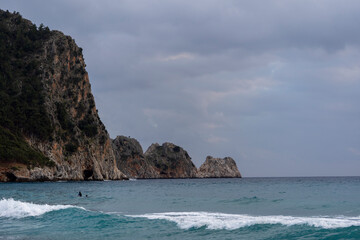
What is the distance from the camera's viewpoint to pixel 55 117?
122 meters

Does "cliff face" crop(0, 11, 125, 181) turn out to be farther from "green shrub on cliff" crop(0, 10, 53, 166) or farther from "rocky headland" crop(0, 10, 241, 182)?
"green shrub on cliff" crop(0, 10, 53, 166)

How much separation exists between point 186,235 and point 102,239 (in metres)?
3.97

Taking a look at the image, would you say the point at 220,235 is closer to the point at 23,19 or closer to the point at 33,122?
the point at 33,122

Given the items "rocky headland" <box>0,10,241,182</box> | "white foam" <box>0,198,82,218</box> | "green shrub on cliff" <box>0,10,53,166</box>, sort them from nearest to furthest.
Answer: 1. "white foam" <box>0,198,82,218</box>
2. "green shrub on cliff" <box>0,10,53,166</box>
3. "rocky headland" <box>0,10,241,182</box>

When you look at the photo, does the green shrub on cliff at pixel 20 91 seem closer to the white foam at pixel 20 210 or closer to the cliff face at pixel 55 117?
the cliff face at pixel 55 117

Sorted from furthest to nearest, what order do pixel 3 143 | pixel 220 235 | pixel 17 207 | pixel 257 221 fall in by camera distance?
1. pixel 3 143
2. pixel 17 207
3. pixel 257 221
4. pixel 220 235

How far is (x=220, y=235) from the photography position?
18.3 metres

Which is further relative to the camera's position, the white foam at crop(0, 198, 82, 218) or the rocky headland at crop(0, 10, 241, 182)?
the rocky headland at crop(0, 10, 241, 182)

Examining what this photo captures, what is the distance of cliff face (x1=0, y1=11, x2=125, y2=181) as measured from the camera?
103 metres

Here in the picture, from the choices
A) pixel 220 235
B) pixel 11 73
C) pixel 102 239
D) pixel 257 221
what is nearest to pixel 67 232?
pixel 102 239

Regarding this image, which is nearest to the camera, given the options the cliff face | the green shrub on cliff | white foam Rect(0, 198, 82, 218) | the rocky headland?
white foam Rect(0, 198, 82, 218)

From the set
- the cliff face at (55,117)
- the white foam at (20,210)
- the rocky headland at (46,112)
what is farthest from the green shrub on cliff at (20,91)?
the white foam at (20,210)

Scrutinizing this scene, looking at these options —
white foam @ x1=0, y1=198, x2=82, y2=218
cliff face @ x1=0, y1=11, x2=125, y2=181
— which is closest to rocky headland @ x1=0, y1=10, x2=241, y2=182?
cliff face @ x1=0, y1=11, x2=125, y2=181

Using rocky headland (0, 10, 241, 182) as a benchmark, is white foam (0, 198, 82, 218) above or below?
below
